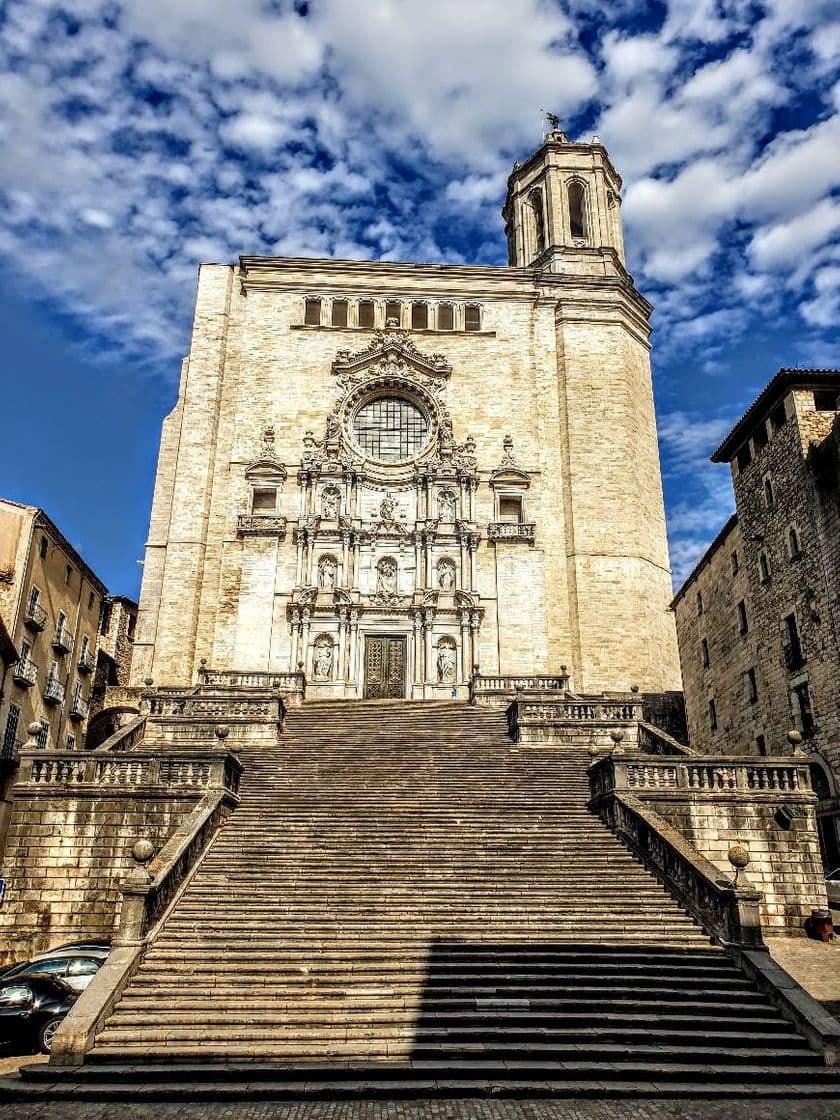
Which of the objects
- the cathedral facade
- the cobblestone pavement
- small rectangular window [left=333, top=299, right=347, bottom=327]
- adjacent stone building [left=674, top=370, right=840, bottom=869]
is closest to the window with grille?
the cathedral facade

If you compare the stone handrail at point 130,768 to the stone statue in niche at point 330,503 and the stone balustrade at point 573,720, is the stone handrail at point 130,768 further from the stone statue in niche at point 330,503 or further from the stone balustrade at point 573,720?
the stone statue in niche at point 330,503

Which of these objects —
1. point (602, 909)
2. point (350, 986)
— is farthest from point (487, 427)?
point (350, 986)

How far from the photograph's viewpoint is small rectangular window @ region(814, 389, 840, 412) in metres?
24.0

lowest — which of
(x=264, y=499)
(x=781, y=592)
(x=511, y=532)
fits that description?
(x=781, y=592)

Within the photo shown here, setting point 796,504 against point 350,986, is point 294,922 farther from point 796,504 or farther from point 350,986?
point 796,504

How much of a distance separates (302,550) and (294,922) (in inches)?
730

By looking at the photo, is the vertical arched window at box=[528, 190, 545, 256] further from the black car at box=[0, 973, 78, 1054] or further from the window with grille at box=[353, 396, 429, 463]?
the black car at box=[0, 973, 78, 1054]

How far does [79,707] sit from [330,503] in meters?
12.4

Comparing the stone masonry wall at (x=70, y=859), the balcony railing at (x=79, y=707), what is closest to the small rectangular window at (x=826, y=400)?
the stone masonry wall at (x=70, y=859)

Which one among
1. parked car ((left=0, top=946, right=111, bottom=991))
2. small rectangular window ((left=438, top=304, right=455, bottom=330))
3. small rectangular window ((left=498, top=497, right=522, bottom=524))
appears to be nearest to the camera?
parked car ((left=0, top=946, right=111, bottom=991))

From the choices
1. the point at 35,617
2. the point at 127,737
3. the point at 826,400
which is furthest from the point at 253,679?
the point at 826,400

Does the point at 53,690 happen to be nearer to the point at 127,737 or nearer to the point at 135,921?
the point at 127,737

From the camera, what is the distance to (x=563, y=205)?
118 ft

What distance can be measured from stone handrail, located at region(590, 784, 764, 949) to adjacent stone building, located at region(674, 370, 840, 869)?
31.8ft
